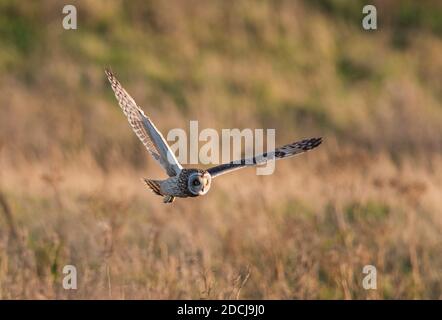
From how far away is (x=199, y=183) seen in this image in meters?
4.73

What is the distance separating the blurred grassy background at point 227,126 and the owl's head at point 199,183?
1.48 m

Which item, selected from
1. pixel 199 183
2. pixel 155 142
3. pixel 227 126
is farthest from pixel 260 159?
pixel 227 126

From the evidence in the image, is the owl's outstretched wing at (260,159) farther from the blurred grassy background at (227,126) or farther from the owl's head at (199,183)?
the blurred grassy background at (227,126)

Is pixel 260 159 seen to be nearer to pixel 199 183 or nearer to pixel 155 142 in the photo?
pixel 199 183

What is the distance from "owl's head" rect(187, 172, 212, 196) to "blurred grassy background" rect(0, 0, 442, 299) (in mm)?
1481

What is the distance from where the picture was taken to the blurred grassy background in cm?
823

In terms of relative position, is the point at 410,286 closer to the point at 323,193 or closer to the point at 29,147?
the point at 323,193

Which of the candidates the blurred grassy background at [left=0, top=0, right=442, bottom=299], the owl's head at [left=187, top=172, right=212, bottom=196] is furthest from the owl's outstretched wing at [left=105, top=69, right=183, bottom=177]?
the blurred grassy background at [left=0, top=0, right=442, bottom=299]

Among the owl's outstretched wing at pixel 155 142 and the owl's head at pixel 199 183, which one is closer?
the owl's head at pixel 199 183

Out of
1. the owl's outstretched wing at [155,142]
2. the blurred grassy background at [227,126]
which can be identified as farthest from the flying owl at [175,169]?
the blurred grassy background at [227,126]

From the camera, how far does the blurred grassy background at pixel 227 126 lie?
27.0ft

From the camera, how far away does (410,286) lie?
9.06 metres

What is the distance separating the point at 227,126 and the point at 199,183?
432 inches
